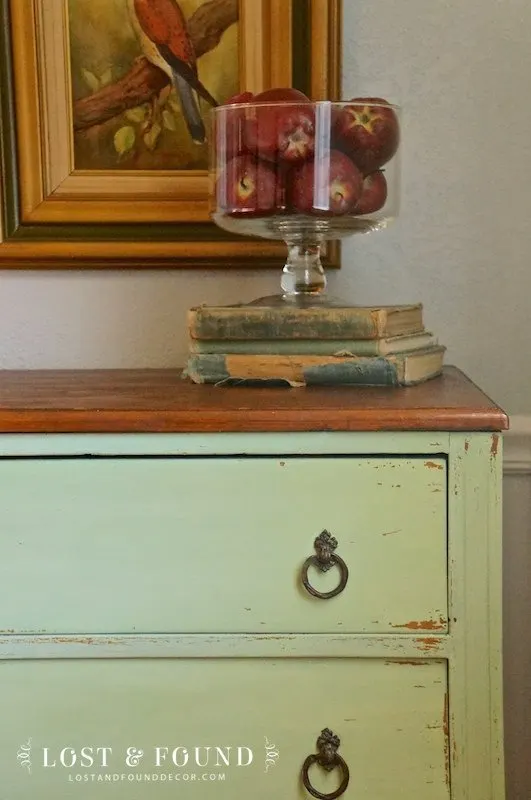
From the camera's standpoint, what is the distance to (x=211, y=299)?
1.28 metres

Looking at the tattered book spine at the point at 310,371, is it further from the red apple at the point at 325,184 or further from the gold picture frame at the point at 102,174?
the gold picture frame at the point at 102,174

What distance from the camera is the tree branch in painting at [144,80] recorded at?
121cm

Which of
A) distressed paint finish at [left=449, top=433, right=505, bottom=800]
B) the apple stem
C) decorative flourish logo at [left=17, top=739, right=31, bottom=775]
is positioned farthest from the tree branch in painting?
decorative flourish logo at [left=17, top=739, right=31, bottom=775]

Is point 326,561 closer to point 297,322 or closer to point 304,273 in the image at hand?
point 297,322

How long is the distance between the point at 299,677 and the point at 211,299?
609 mm

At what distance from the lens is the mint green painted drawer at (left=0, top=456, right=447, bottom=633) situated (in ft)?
2.80

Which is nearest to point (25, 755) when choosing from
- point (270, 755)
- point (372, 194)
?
point (270, 755)

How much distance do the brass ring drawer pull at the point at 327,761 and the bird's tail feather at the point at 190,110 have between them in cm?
83

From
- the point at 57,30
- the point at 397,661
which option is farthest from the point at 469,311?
the point at 57,30

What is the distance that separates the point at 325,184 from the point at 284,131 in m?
0.08

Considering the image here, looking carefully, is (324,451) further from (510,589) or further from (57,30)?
(57,30)

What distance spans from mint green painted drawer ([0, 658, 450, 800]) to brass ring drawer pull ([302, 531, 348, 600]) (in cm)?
8

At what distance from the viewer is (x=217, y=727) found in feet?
2.88

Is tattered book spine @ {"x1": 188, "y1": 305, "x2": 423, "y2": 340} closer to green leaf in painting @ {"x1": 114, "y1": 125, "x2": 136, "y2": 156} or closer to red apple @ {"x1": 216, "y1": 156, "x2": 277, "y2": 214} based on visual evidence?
red apple @ {"x1": 216, "y1": 156, "x2": 277, "y2": 214}
